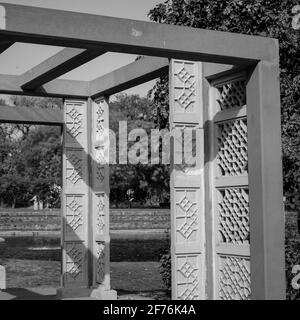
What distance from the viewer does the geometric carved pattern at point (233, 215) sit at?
4.71 metres

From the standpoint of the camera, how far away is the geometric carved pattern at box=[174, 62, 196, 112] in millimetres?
5117

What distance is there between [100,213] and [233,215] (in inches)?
104

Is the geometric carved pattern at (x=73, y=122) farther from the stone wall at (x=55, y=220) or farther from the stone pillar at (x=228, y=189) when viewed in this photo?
→ the stone wall at (x=55, y=220)

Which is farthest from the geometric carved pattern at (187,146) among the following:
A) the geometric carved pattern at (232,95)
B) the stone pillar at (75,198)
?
the stone pillar at (75,198)

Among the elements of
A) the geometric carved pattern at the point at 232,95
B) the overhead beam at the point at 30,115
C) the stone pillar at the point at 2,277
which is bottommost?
the stone pillar at the point at 2,277

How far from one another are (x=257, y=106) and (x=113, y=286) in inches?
206

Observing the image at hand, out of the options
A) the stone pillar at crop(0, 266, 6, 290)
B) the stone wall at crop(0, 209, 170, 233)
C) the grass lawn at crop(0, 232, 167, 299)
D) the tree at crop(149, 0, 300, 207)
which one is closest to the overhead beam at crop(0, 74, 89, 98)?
the tree at crop(149, 0, 300, 207)

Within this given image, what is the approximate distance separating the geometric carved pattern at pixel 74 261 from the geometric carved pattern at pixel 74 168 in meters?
0.83

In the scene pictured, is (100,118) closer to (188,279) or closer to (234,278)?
(188,279)

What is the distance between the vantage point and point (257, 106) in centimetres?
448

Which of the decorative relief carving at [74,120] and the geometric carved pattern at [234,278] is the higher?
the decorative relief carving at [74,120]

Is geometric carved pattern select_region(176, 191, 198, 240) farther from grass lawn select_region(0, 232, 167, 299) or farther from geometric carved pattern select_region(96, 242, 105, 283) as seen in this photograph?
grass lawn select_region(0, 232, 167, 299)

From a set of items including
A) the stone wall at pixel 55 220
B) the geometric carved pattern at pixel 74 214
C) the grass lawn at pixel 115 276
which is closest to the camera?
the geometric carved pattern at pixel 74 214

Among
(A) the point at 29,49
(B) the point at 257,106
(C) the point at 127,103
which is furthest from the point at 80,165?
(C) the point at 127,103
